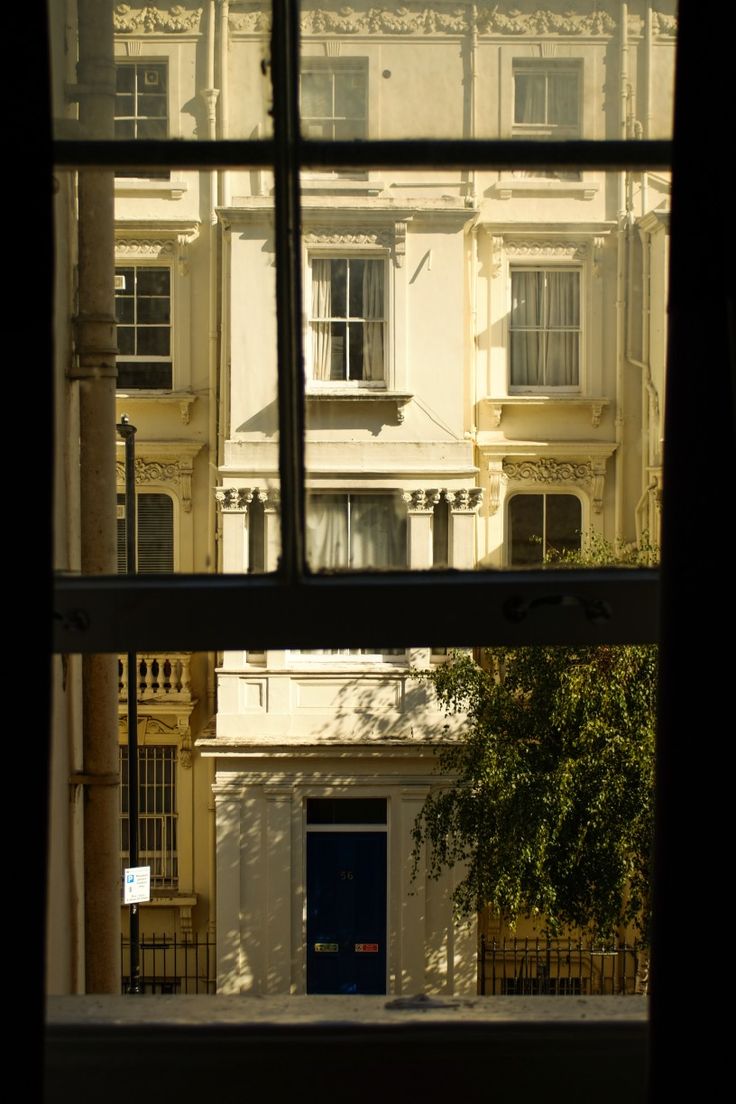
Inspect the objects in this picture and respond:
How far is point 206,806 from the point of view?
18.4 ft

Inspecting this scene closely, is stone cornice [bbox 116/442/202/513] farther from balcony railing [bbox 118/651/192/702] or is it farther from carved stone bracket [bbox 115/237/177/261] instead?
balcony railing [bbox 118/651/192/702]

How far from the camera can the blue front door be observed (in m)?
5.39

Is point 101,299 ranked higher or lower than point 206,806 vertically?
higher

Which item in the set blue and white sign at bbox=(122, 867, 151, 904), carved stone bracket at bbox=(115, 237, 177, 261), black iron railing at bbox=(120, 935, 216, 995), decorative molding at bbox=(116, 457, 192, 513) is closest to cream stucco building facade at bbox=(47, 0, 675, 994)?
carved stone bracket at bbox=(115, 237, 177, 261)

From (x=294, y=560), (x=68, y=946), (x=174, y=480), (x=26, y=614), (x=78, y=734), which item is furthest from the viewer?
(x=174, y=480)

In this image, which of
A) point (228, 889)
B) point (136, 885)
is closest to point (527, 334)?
point (136, 885)

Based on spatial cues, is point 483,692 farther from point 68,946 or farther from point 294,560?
point 294,560

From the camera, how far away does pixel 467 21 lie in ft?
3.19

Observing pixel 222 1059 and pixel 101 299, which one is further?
pixel 101 299

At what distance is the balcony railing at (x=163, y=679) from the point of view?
206 inches

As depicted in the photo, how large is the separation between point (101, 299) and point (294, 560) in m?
1.60

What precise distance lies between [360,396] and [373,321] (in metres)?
0.10

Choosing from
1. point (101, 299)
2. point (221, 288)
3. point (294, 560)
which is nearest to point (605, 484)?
point (221, 288)

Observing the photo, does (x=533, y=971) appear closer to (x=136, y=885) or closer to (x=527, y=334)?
(x=136, y=885)
